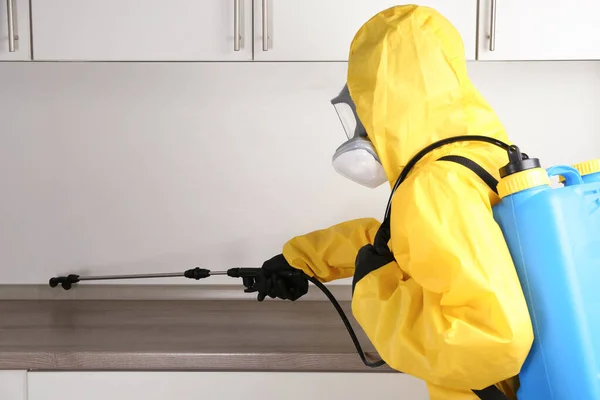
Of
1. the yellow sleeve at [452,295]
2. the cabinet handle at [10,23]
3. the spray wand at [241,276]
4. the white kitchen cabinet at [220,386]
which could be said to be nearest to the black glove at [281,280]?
the spray wand at [241,276]

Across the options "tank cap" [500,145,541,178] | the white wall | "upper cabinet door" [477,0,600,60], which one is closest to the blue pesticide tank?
"tank cap" [500,145,541,178]

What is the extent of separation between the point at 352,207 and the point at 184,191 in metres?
0.54

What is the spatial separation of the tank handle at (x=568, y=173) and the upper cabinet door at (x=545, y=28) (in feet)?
2.24

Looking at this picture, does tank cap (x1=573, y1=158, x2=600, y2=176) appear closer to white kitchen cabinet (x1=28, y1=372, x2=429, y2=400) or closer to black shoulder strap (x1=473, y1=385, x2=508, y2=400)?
black shoulder strap (x1=473, y1=385, x2=508, y2=400)

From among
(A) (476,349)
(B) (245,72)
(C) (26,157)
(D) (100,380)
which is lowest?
(D) (100,380)

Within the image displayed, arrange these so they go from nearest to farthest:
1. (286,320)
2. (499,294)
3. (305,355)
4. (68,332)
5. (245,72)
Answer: (499,294) → (305,355) → (68,332) → (286,320) → (245,72)

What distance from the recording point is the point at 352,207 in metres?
1.97

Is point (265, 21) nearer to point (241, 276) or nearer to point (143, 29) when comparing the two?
point (143, 29)

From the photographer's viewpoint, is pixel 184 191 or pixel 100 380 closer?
pixel 100 380

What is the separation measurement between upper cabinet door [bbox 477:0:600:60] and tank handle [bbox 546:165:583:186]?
0.68m

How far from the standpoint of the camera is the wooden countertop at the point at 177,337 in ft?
4.54

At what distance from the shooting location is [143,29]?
162 cm

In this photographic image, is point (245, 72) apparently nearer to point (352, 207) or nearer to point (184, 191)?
point (184, 191)

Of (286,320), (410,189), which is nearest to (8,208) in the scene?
(286,320)
